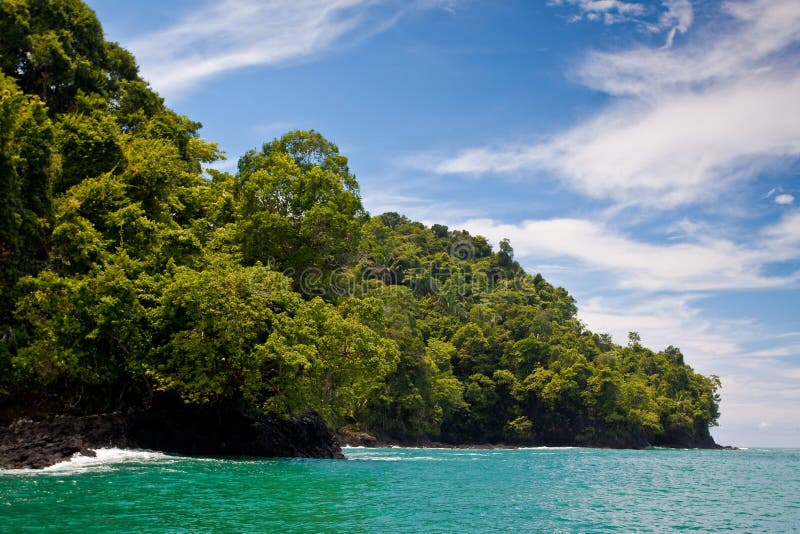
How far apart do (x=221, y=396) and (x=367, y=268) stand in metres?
71.9

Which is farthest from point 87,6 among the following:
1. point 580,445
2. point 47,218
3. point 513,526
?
point 580,445

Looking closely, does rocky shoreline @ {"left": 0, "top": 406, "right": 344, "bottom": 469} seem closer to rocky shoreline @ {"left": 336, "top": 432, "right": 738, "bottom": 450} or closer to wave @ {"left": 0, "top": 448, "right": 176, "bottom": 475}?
wave @ {"left": 0, "top": 448, "right": 176, "bottom": 475}

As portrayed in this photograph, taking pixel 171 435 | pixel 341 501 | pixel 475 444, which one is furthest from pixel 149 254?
pixel 475 444

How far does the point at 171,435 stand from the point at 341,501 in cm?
1791

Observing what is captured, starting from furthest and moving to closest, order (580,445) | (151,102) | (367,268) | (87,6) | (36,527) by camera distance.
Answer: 1. (367,268)
2. (580,445)
3. (151,102)
4. (87,6)
5. (36,527)

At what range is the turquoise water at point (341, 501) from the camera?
48.1ft

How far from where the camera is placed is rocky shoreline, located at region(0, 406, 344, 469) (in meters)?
25.3

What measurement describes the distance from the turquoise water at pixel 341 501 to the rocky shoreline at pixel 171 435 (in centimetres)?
120

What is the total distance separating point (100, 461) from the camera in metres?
25.9

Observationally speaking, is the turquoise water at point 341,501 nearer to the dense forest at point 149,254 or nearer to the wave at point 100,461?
the wave at point 100,461

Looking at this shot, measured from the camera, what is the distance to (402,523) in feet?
51.2

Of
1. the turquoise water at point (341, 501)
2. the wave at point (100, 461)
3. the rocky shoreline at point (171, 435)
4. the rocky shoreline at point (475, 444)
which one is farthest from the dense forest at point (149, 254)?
the rocky shoreline at point (475, 444)

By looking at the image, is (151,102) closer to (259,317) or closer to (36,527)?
(259,317)

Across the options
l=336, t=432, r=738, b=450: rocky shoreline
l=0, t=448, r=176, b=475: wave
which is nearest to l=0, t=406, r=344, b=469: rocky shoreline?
l=0, t=448, r=176, b=475: wave
